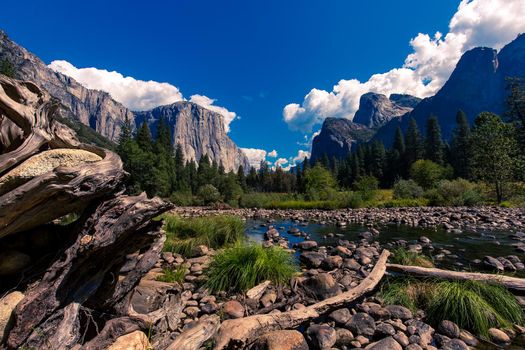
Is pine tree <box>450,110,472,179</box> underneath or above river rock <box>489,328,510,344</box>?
above

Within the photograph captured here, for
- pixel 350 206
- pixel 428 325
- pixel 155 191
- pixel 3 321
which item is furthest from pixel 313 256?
pixel 155 191

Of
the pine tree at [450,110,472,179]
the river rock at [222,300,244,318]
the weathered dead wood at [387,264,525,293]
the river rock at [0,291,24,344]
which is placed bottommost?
the river rock at [222,300,244,318]

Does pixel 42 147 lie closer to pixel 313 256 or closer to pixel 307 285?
pixel 307 285

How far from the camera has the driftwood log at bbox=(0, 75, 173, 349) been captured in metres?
2.44

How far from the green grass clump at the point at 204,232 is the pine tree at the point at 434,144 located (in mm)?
62103

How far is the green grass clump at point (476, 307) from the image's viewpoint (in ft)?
13.0

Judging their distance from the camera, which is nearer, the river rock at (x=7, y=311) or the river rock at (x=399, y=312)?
the river rock at (x=7, y=311)

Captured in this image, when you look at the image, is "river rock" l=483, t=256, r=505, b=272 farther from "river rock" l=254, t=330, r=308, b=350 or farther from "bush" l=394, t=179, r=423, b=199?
"bush" l=394, t=179, r=423, b=199

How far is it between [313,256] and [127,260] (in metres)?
5.34

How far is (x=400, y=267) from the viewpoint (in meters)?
5.71

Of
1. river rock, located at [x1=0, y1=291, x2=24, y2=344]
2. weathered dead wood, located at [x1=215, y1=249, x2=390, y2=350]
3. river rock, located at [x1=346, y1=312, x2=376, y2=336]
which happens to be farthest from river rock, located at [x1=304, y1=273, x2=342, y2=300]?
river rock, located at [x1=0, y1=291, x2=24, y2=344]

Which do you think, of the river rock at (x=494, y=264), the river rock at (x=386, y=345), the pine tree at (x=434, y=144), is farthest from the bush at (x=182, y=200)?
the pine tree at (x=434, y=144)

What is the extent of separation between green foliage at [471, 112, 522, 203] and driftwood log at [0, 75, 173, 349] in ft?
94.5

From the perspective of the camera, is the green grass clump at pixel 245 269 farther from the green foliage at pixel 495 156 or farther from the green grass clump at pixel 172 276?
the green foliage at pixel 495 156
